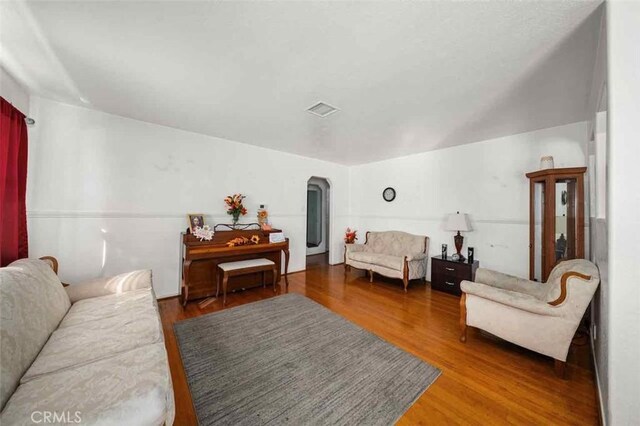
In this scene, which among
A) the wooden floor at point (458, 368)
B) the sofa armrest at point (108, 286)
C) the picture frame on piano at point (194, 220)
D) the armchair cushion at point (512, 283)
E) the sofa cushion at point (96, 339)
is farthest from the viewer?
the picture frame on piano at point (194, 220)

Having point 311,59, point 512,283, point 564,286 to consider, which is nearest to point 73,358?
point 311,59

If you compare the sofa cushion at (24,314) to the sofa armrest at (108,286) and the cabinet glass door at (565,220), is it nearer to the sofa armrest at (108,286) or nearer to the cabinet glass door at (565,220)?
the sofa armrest at (108,286)

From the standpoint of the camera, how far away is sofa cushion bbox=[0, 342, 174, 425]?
919 millimetres

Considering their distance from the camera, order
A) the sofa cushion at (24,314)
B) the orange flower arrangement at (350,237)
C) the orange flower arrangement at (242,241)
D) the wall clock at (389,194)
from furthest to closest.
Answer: the orange flower arrangement at (350,237), the wall clock at (389,194), the orange flower arrangement at (242,241), the sofa cushion at (24,314)

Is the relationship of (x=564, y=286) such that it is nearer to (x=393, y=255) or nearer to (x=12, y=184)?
(x=393, y=255)

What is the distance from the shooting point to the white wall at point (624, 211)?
3.77ft

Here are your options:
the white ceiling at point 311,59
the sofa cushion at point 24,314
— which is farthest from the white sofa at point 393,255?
the sofa cushion at point 24,314

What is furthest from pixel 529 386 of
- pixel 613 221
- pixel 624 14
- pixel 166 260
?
pixel 166 260

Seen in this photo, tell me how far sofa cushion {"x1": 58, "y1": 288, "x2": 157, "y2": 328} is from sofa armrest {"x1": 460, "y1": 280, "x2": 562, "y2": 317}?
2828 mm

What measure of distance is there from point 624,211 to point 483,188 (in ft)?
8.80

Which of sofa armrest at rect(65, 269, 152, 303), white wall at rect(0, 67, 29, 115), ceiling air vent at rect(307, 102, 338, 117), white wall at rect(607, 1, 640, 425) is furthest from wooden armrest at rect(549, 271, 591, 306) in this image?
white wall at rect(0, 67, 29, 115)

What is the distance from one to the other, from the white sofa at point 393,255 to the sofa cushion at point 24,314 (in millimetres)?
3771

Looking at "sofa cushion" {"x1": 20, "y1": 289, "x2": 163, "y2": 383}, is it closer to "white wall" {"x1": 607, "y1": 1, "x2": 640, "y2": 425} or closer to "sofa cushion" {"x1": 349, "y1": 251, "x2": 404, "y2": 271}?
"white wall" {"x1": 607, "y1": 1, "x2": 640, "y2": 425}

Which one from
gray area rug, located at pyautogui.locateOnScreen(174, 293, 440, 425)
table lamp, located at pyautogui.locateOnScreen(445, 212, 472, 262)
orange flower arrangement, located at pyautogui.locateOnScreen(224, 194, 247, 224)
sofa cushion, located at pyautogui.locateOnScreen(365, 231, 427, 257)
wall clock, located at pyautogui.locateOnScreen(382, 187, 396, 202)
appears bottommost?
gray area rug, located at pyautogui.locateOnScreen(174, 293, 440, 425)
